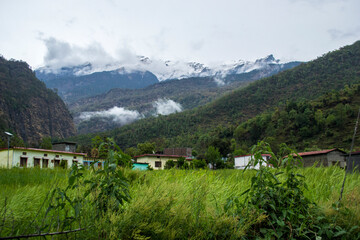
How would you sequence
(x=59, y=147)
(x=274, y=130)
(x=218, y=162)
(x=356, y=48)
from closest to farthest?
1. (x=218, y=162)
2. (x=59, y=147)
3. (x=274, y=130)
4. (x=356, y=48)

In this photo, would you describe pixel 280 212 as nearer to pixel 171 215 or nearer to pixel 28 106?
pixel 171 215

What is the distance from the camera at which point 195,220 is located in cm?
329

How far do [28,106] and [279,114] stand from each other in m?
88.6

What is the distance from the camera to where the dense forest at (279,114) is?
60.1m

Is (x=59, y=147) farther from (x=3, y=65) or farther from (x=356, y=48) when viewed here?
(x=356, y=48)

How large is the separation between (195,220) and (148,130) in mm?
111830

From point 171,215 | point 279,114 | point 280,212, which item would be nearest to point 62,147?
point 171,215

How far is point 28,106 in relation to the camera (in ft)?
366

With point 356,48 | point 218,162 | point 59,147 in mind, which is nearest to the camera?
point 218,162

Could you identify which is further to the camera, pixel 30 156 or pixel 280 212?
pixel 30 156

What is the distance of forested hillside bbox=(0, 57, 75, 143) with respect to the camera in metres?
102

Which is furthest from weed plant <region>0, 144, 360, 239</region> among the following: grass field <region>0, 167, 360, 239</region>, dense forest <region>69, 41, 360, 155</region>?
dense forest <region>69, 41, 360, 155</region>

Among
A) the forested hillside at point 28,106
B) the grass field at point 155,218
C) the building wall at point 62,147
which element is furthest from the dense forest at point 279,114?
the grass field at point 155,218

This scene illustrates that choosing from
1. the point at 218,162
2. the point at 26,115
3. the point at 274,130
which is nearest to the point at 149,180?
the point at 218,162
